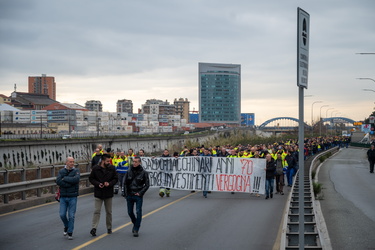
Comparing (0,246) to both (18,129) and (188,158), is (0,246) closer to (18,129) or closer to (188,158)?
(188,158)

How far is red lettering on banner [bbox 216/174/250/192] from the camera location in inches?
795

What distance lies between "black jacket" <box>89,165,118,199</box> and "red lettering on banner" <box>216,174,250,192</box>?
9.52m

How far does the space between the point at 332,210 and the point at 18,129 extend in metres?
50.1

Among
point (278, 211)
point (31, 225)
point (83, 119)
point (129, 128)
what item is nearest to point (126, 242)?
point (31, 225)

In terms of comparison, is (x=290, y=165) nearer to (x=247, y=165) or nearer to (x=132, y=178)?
(x=247, y=165)

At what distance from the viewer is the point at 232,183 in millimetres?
20359

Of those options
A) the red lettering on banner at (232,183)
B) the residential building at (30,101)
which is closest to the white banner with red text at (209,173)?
the red lettering on banner at (232,183)

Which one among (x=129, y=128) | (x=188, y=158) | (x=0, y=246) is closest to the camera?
(x=0, y=246)

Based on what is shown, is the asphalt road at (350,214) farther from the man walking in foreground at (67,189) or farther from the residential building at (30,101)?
the residential building at (30,101)

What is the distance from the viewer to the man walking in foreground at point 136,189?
1112cm

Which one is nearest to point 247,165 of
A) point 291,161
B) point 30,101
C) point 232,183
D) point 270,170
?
point 232,183

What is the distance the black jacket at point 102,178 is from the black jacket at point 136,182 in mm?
330

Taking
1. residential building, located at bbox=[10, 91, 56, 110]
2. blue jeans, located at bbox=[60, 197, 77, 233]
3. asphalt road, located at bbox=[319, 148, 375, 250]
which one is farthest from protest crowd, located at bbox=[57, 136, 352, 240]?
residential building, located at bbox=[10, 91, 56, 110]

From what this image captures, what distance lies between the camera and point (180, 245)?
405 inches
